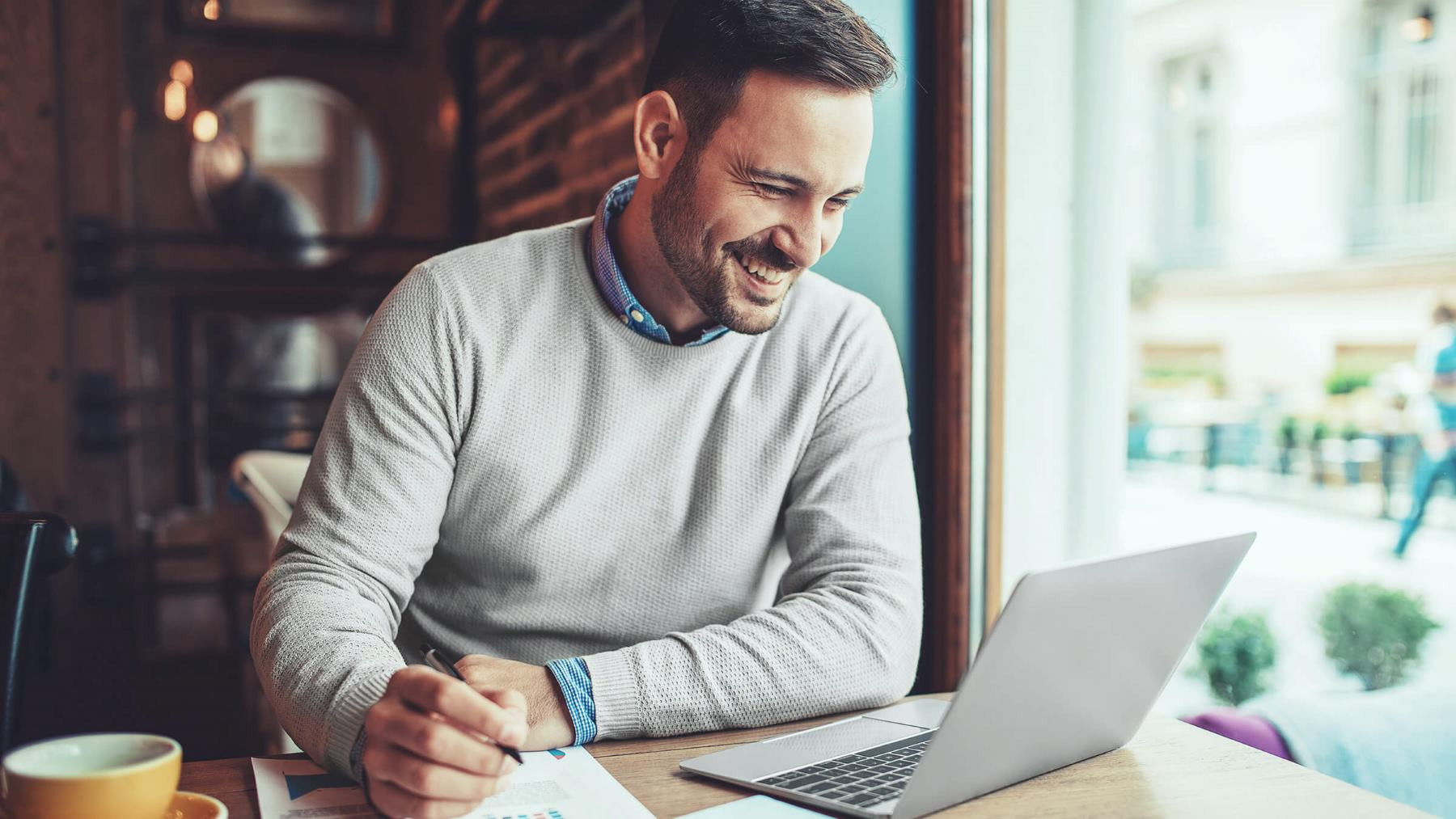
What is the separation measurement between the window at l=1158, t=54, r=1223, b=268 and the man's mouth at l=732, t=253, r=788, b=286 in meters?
11.8

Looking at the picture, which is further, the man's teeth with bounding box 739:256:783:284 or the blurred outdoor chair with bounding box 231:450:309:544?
the blurred outdoor chair with bounding box 231:450:309:544

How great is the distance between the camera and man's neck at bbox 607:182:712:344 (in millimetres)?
1337

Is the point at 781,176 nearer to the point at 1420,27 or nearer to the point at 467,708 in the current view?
the point at 467,708

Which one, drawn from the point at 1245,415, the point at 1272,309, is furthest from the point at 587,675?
the point at 1272,309

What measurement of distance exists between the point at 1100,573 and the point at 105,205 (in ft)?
11.4

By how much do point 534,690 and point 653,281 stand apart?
555 mm

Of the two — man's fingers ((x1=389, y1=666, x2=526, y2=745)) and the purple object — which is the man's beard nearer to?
man's fingers ((x1=389, y1=666, x2=526, y2=745))

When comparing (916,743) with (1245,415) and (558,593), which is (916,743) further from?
(1245,415)

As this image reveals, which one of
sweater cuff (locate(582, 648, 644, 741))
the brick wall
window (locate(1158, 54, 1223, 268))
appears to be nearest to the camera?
sweater cuff (locate(582, 648, 644, 741))

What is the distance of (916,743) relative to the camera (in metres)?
0.96

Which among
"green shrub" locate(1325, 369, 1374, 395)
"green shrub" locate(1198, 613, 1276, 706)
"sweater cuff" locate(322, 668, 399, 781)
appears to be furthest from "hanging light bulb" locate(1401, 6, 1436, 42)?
"sweater cuff" locate(322, 668, 399, 781)

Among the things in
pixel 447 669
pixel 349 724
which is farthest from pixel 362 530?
pixel 349 724

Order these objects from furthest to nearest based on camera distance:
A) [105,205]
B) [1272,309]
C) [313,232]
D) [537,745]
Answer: [1272,309]
[313,232]
[105,205]
[537,745]

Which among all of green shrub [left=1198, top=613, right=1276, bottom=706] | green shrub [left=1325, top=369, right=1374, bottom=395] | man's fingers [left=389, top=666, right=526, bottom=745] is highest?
man's fingers [left=389, top=666, right=526, bottom=745]
